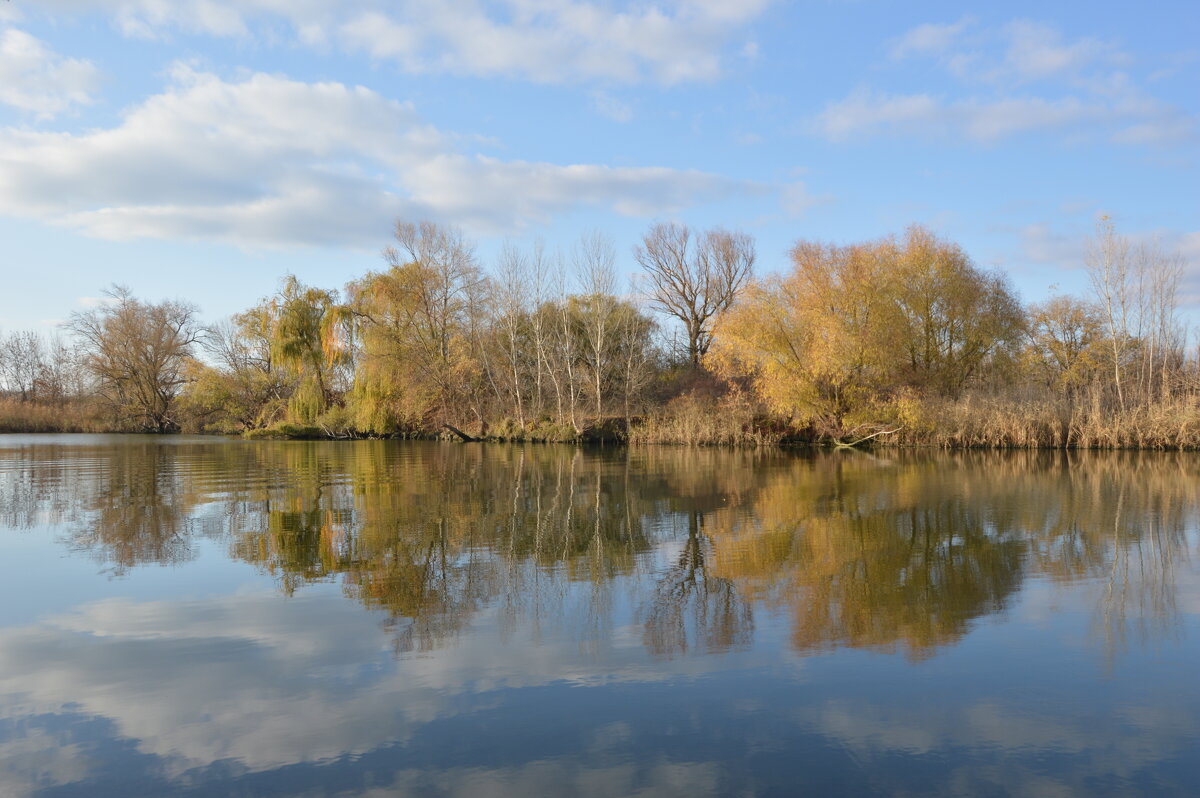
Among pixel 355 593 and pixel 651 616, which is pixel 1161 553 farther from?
pixel 355 593

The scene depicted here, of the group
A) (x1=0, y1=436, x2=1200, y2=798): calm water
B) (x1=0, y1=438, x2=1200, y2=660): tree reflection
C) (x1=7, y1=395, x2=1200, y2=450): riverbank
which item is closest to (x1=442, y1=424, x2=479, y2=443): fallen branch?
(x1=7, y1=395, x2=1200, y2=450): riverbank

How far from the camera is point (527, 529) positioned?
11484 mm

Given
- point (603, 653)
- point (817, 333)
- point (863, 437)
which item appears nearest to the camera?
point (603, 653)

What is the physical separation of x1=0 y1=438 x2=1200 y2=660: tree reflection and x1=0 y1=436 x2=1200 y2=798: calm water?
0.07 metres

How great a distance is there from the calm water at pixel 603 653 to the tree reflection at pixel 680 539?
66 mm

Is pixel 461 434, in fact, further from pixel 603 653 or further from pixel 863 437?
pixel 603 653

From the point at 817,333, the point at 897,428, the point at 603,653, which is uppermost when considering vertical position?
the point at 817,333

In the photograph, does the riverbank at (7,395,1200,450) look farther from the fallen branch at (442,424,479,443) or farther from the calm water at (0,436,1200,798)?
the calm water at (0,436,1200,798)

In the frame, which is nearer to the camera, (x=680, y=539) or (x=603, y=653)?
(x=603, y=653)

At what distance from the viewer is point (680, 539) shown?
10.5 metres

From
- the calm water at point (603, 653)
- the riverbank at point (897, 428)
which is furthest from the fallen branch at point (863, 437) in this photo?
the calm water at point (603, 653)

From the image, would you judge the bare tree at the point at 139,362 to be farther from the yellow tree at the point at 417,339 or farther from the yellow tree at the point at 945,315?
the yellow tree at the point at 945,315

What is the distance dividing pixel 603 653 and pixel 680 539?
187 inches

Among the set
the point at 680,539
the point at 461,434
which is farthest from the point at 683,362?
the point at 680,539
